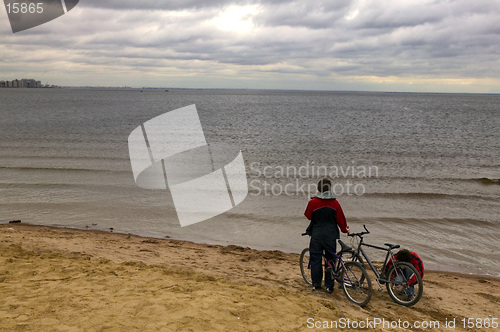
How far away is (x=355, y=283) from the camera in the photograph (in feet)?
20.4

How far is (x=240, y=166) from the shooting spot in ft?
72.2

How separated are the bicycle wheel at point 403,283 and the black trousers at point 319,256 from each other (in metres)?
0.96

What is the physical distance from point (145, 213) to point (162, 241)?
3319mm

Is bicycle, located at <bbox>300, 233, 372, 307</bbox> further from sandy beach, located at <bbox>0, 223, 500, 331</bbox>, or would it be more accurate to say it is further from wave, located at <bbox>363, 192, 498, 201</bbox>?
wave, located at <bbox>363, 192, 498, 201</bbox>

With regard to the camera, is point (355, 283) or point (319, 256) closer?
point (355, 283)

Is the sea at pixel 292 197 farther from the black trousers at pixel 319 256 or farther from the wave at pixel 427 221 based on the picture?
the black trousers at pixel 319 256

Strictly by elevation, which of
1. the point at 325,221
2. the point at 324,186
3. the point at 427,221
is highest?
the point at 324,186

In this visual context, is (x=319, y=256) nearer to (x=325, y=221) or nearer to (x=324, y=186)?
(x=325, y=221)

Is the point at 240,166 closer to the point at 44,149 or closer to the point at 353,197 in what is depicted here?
the point at 353,197

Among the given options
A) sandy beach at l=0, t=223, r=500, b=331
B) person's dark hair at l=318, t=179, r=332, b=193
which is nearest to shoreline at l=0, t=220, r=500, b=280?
sandy beach at l=0, t=223, r=500, b=331

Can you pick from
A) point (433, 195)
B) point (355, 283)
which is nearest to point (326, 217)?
point (355, 283)

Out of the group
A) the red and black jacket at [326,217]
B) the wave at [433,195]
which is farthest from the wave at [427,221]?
the red and black jacket at [326,217]

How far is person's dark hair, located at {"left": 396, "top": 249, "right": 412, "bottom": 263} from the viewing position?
6.45 meters

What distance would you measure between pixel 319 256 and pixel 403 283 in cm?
138
